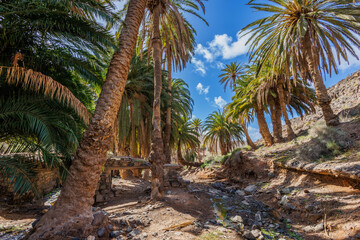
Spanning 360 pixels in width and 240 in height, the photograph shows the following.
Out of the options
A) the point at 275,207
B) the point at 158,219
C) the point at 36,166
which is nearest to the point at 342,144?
the point at 275,207

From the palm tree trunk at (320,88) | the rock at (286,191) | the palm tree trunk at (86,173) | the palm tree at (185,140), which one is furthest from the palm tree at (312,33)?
the palm tree at (185,140)

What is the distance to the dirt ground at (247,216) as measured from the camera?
4.14 m

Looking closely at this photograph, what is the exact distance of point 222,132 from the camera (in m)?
22.5

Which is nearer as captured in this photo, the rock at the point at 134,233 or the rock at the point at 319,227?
the rock at the point at 134,233

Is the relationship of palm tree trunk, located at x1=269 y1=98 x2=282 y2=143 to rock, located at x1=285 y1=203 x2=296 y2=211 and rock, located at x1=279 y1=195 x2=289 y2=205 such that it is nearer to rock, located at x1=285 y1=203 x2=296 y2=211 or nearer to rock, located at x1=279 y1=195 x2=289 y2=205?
rock, located at x1=279 y1=195 x2=289 y2=205

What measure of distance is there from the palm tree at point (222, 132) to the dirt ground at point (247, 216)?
1416 centimetres

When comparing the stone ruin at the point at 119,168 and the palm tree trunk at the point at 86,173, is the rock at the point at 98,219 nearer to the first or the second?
the palm tree trunk at the point at 86,173

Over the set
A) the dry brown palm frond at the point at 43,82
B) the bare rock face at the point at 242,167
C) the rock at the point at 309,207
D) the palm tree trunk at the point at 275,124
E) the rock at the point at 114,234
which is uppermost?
the palm tree trunk at the point at 275,124

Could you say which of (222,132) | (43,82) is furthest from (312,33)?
(222,132)

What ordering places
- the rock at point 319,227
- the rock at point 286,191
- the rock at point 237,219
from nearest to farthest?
the rock at point 319,227 < the rock at point 237,219 < the rock at point 286,191

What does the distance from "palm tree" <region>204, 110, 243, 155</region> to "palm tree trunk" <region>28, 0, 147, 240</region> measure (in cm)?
1912

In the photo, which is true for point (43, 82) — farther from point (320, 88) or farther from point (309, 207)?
point (320, 88)

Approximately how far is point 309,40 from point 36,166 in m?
12.3

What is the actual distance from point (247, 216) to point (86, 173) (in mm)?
5292
